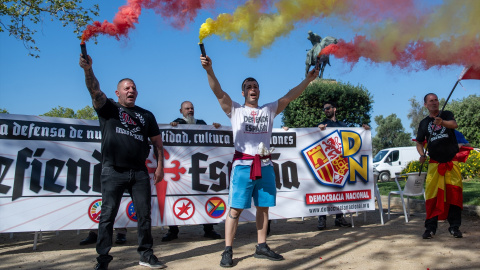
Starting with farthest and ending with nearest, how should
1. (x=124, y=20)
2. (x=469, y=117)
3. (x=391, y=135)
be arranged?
(x=391, y=135) < (x=469, y=117) < (x=124, y=20)

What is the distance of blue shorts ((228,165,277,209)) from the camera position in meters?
4.12

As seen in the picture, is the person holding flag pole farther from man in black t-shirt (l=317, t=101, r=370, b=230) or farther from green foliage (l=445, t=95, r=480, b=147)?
green foliage (l=445, t=95, r=480, b=147)

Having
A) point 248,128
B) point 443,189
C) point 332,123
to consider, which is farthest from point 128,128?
point 443,189

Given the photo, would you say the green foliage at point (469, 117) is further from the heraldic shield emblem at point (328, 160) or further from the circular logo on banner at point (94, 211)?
the circular logo on banner at point (94, 211)

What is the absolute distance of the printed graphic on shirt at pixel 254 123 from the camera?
4.29 m

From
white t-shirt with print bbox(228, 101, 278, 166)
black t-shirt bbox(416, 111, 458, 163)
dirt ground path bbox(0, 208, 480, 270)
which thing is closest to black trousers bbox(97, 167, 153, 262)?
dirt ground path bbox(0, 208, 480, 270)

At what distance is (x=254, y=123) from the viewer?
4312 mm

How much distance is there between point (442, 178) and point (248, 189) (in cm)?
300

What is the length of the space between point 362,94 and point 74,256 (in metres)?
18.9

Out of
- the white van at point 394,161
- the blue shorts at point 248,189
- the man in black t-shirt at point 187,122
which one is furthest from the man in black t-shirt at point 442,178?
the white van at point 394,161

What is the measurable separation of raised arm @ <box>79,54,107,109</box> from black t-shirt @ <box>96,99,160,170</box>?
84 mm

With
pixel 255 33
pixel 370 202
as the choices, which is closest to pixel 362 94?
pixel 370 202

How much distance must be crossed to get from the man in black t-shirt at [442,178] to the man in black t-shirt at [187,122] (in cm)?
306

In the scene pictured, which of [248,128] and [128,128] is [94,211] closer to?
[128,128]
